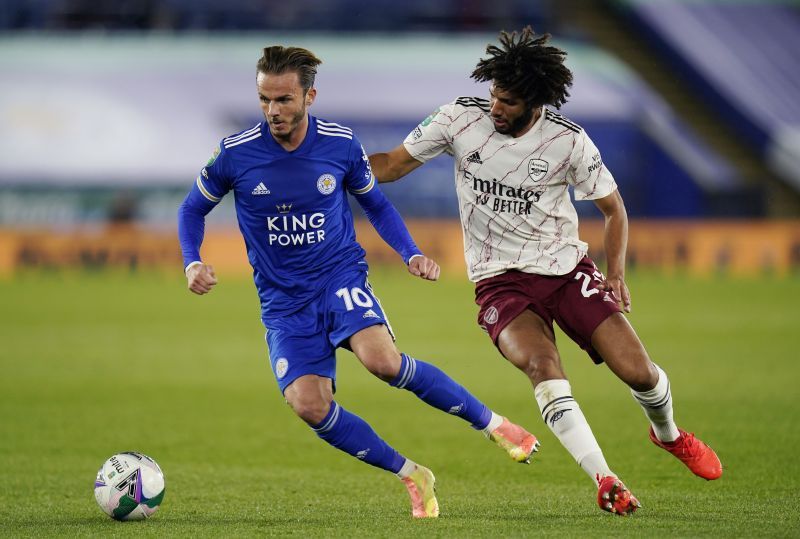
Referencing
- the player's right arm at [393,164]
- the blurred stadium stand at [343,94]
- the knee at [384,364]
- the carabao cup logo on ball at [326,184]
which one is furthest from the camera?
the blurred stadium stand at [343,94]

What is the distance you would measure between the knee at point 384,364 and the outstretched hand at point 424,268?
442 millimetres

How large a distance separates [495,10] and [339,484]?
29721 millimetres

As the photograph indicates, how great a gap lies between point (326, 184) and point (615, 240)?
1.56 metres

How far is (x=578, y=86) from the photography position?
33.8 meters

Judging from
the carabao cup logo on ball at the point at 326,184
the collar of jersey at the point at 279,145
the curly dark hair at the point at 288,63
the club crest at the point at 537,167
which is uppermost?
the curly dark hair at the point at 288,63

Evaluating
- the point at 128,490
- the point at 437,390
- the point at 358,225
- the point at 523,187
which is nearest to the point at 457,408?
the point at 437,390

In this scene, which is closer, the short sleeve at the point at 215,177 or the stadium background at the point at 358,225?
the short sleeve at the point at 215,177

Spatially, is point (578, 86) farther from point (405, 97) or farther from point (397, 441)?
point (397, 441)

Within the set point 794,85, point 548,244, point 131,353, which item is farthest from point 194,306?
point 794,85

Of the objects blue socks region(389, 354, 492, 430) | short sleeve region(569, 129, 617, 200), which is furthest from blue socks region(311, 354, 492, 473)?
short sleeve region(569, 129, 617, 200)

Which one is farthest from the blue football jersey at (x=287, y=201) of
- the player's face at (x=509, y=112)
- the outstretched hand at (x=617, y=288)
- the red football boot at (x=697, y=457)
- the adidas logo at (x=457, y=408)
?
the red football boot at (x=697, y=457)

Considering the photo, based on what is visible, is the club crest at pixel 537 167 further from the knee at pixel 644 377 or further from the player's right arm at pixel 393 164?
the knee at pixel 644 377

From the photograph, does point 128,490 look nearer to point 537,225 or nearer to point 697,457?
point 537,225

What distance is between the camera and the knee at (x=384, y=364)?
21.3ft
